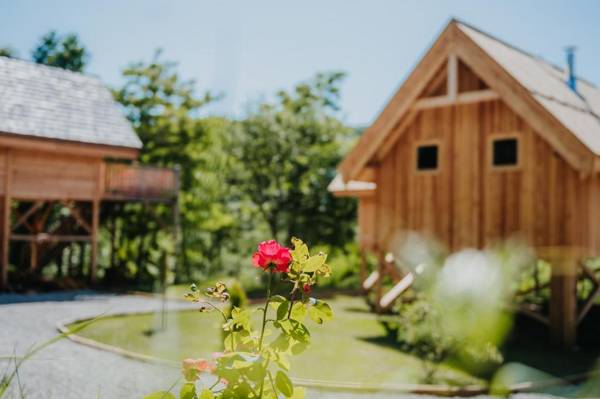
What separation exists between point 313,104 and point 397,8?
21857 millimetres

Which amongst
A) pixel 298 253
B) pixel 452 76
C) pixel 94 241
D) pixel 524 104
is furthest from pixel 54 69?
pixel 298 253

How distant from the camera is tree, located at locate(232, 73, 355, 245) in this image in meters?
27.5

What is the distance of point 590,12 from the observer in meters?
10.9

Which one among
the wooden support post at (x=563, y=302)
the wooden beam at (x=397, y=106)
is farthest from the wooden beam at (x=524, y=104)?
the wooden support post at (x=563, y=302)

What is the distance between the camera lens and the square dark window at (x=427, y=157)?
14508 mm

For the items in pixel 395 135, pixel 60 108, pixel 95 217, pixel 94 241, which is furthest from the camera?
pixel 94 241

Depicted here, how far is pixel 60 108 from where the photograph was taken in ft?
65.6

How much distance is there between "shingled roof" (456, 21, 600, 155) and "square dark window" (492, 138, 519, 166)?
116 centimetres

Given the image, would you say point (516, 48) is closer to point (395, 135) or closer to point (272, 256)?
point (395, 135)

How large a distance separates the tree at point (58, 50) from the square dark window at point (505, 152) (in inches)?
1049

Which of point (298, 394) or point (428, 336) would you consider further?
point (428, 336)

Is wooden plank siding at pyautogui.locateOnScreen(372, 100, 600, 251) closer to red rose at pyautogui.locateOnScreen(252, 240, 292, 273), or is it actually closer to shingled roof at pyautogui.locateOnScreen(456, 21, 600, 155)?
shingled roof at pyautogui.locateOnScreen(456, 21, 600, 155)

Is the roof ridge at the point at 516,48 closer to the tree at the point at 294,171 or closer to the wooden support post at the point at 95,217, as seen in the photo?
the tree at the point at 294,171

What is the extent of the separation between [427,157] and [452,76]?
191 centimetres
